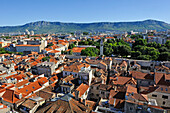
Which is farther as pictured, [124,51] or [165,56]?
[124,51]

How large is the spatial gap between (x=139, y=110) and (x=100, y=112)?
544 centimetres

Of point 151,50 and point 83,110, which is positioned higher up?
point 151,50

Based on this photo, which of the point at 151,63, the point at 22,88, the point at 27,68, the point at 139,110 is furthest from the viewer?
the point at 151,63

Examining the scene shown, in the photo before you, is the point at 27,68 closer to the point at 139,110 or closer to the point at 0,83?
the point at 0,83

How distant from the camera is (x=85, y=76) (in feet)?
104

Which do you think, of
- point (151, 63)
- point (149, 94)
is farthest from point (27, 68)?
point (151, 63)

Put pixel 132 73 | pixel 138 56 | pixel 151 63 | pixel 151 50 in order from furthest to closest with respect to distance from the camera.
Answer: pixel 151 50 → pixel 138 56 → pixel 151 63 → pixel 132 73

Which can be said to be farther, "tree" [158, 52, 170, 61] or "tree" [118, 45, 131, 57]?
"tree" [118, 45, 131, 57]

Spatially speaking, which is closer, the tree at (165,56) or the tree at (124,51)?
the tree at (165,56)

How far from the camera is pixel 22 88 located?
28.6 m

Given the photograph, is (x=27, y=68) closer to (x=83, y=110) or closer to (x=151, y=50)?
(x=83, y=110)

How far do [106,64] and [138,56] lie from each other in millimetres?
21600

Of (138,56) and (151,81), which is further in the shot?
(138,56)

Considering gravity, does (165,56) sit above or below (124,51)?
below
